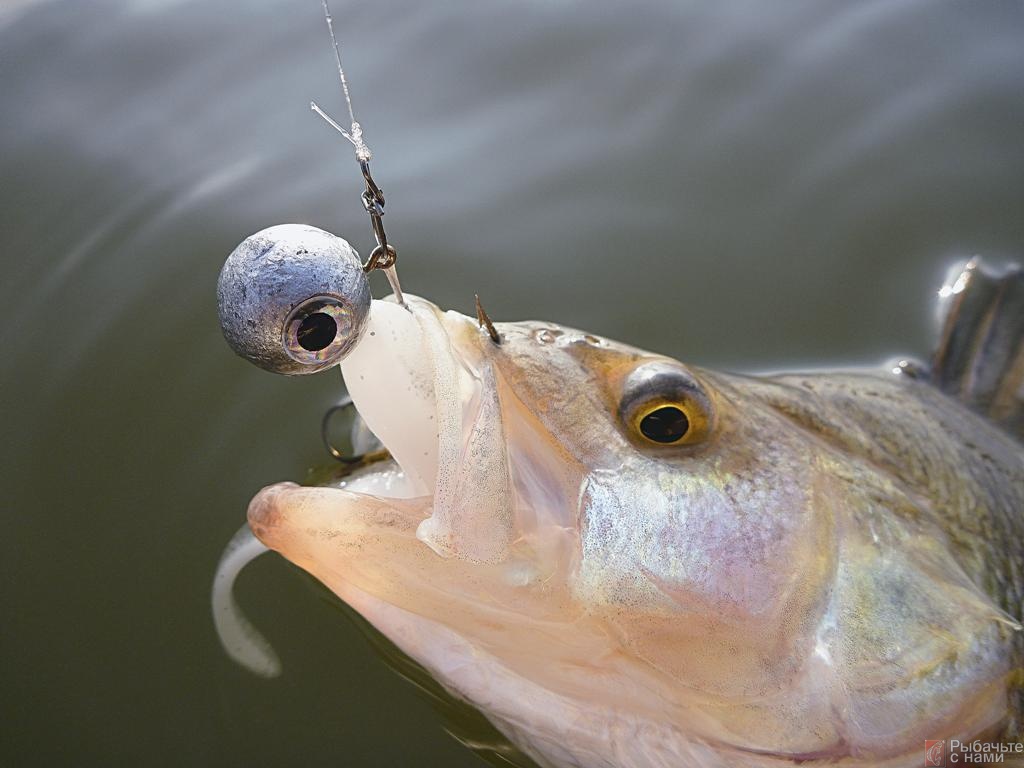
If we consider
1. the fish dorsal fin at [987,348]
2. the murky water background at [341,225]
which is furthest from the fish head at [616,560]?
the fish dorsal fin at [987,348]

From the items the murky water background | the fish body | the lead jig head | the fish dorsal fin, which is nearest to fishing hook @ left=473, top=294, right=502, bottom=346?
the fish body

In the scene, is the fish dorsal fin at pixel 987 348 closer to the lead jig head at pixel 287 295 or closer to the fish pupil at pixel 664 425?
the fish pupil at pixel 664 425

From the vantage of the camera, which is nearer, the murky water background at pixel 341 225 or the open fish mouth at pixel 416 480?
the open fish mouth at pixel 416 480

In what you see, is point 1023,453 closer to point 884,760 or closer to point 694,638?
point 884,760

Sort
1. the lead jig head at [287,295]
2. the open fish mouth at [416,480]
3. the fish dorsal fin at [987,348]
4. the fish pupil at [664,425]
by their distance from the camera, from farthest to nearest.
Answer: the fish dorsal fin at [987,348] < the fish pupil at [664,425] < the open fish mouth at [416,480] < the lead jig head at [287,295]

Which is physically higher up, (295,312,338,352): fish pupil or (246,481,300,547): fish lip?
(295,312,338,352): fish pupil

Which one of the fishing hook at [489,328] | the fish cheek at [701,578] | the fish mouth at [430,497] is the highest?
the fishing hook at [489,328]

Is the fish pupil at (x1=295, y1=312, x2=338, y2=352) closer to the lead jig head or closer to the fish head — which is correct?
the lead jig head

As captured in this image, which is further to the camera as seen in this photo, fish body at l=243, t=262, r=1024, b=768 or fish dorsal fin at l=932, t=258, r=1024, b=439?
fish dorsal fin at l=932, t=258, r=1024, b=439

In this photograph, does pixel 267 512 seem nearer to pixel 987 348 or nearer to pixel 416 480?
pixel 416 480

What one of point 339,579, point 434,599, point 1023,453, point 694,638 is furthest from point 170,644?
point 1023,453
